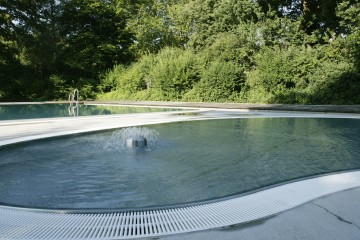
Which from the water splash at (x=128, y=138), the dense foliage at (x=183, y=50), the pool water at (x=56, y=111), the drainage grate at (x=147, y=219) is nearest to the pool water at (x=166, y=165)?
the water splash at (x=128, y=138)

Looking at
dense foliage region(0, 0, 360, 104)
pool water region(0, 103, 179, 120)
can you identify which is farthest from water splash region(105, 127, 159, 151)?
dense foliage region(0, 0, 360, 104)

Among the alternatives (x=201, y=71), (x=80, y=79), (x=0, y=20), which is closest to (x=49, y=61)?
(x=80, y=79)

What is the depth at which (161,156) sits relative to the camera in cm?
549

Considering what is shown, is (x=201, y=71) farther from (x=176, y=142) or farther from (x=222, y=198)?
(x=222, y=198)

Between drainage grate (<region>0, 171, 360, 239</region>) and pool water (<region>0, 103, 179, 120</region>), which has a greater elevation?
pool water (<region>0, 103, 179, 120</region>)

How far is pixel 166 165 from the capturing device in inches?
192

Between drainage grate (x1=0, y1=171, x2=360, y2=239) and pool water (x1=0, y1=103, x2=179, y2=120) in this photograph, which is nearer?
drainage grate (x1=0, y1=171, x2=360, y2=239)

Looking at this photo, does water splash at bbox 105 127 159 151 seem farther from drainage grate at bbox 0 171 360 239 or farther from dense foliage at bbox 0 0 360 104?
dense foliage at bbox 0 0 360 104

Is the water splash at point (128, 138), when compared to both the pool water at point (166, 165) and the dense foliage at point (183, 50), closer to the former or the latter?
the pool water at point (166, 165)

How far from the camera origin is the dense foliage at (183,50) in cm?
1455

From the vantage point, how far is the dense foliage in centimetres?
1455

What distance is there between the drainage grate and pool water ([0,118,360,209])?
0.38m

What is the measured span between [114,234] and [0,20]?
22.8 m

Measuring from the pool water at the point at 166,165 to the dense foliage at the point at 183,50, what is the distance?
712 centimetres
